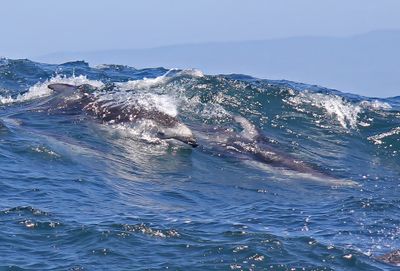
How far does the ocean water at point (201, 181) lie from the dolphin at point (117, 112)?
0.09 m

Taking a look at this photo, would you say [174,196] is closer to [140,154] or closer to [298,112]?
[140,154]

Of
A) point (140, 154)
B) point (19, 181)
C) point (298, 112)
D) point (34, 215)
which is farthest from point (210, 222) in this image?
point (298, 112)

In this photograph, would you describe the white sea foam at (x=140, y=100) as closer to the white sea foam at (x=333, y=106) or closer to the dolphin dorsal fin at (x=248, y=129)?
the dolphin dorsal fin at (x=248, y=129)

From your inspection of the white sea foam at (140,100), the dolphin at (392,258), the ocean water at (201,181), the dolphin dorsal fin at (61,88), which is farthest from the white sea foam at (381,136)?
the dolphin at (392,258)

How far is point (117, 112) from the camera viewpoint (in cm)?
2014

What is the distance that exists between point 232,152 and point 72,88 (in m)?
4.65

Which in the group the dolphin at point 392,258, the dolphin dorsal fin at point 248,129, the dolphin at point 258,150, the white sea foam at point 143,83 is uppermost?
the white sea foam at point 143,83

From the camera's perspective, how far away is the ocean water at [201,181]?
39.9 ft

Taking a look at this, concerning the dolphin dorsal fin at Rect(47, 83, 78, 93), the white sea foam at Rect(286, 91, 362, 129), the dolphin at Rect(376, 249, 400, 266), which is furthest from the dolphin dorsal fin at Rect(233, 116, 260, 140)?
the dolphin at Rect(376, 249, 400, 266)

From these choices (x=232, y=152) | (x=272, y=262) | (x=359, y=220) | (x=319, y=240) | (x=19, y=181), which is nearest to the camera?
(x=272, y=262)

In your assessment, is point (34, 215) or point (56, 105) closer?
point (34, 215)

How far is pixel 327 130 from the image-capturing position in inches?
884

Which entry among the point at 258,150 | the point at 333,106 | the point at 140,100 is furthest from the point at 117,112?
the point at 333,106

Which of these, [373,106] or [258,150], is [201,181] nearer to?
[258,150]
